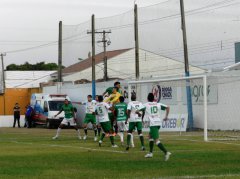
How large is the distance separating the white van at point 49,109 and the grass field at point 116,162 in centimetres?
2453

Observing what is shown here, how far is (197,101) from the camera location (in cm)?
3925

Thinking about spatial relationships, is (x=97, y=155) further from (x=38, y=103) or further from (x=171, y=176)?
(x=38, y=103)

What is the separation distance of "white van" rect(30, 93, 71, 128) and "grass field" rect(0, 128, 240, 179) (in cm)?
2453

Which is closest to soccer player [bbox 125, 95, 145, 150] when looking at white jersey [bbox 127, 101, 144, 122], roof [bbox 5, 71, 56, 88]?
white jersey [bbox 127, 101, 144, 122]

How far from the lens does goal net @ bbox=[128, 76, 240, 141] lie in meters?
35.4

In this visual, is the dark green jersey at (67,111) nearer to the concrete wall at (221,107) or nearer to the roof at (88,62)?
the concrete wall at (221,107)

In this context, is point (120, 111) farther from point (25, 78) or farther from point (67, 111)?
point (25, 78)

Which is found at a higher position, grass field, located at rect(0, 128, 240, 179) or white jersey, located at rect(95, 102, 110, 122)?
white jersey, located at rect(95, 102, 110, 122)

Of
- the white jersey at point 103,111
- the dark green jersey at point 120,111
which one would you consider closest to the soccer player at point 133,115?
the dark green jersey at point 120,111

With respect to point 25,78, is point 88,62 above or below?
above

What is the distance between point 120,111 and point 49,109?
84.1ft

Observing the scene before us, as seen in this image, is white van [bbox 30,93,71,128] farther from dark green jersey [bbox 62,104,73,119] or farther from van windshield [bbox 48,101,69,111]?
dark green jersey [bbox 62,104,73,119]

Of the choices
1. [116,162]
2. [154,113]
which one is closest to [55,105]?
[154,113]

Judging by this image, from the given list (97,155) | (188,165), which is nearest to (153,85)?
(97,155)
